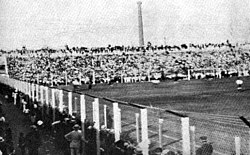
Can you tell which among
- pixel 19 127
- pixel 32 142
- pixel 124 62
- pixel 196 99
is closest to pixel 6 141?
pixel 32 142

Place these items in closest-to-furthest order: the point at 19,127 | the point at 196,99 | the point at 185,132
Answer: the point at 185,132, the point at 19,127, the point at 196,99

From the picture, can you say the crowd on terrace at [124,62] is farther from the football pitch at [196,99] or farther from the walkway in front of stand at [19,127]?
the walkway in front of stand at [19,127]

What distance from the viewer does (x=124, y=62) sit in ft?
268

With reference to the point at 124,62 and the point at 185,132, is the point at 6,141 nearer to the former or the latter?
the point at 185,132

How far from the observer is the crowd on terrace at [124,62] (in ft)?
234

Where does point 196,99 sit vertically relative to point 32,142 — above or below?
→ below

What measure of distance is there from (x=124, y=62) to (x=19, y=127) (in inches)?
2452

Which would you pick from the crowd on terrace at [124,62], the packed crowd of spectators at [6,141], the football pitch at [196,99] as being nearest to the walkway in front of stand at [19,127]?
the packed crowd of spectators at [6,141]

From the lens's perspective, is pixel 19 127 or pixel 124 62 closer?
pixel 19 127

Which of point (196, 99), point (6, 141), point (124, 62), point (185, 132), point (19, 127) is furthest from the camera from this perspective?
point (124, 62)

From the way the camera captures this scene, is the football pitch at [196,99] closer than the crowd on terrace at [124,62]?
Yes

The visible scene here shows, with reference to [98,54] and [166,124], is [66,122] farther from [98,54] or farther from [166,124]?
[98,54]

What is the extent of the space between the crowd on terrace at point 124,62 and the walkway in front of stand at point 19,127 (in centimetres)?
3494

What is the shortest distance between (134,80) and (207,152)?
5733 centimetres
